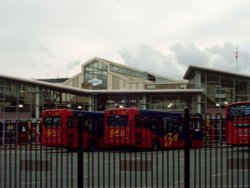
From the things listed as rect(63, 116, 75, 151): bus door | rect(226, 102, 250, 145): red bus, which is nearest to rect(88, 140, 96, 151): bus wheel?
rect(63, 116, 75, 151): bus door

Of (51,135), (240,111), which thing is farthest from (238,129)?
(240,111)

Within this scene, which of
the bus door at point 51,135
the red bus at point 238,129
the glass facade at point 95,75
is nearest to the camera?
the bus door at point 51,135

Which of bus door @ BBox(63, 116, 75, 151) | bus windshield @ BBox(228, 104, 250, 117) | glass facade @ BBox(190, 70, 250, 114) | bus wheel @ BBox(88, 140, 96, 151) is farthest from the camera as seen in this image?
glass facade @ BBox(190, 70, 250, 114)

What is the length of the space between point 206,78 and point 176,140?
45.8 metres

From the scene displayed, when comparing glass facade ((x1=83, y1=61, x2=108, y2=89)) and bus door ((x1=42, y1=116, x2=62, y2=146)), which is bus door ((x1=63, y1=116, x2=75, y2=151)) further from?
glass facade ((x1=83, y1=61, x2=108, y2=89))

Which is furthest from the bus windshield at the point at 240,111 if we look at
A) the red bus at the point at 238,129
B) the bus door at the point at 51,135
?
the bus door at the point at 51,135

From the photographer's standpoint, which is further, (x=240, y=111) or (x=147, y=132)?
(x=240, y=111)

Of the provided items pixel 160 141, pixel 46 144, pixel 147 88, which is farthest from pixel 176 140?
pixel 147 88

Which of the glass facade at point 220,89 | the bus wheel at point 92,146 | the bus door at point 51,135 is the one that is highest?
the glass facade at point 220,89

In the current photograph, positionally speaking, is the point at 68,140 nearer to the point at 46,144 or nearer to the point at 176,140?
the point at 46,144

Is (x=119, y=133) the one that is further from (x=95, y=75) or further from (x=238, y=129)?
(x=95, y=75)

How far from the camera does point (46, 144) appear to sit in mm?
10789

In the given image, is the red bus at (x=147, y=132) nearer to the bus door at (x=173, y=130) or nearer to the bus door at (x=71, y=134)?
the bus door at (x=173, y=130)

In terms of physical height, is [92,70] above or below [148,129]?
above
